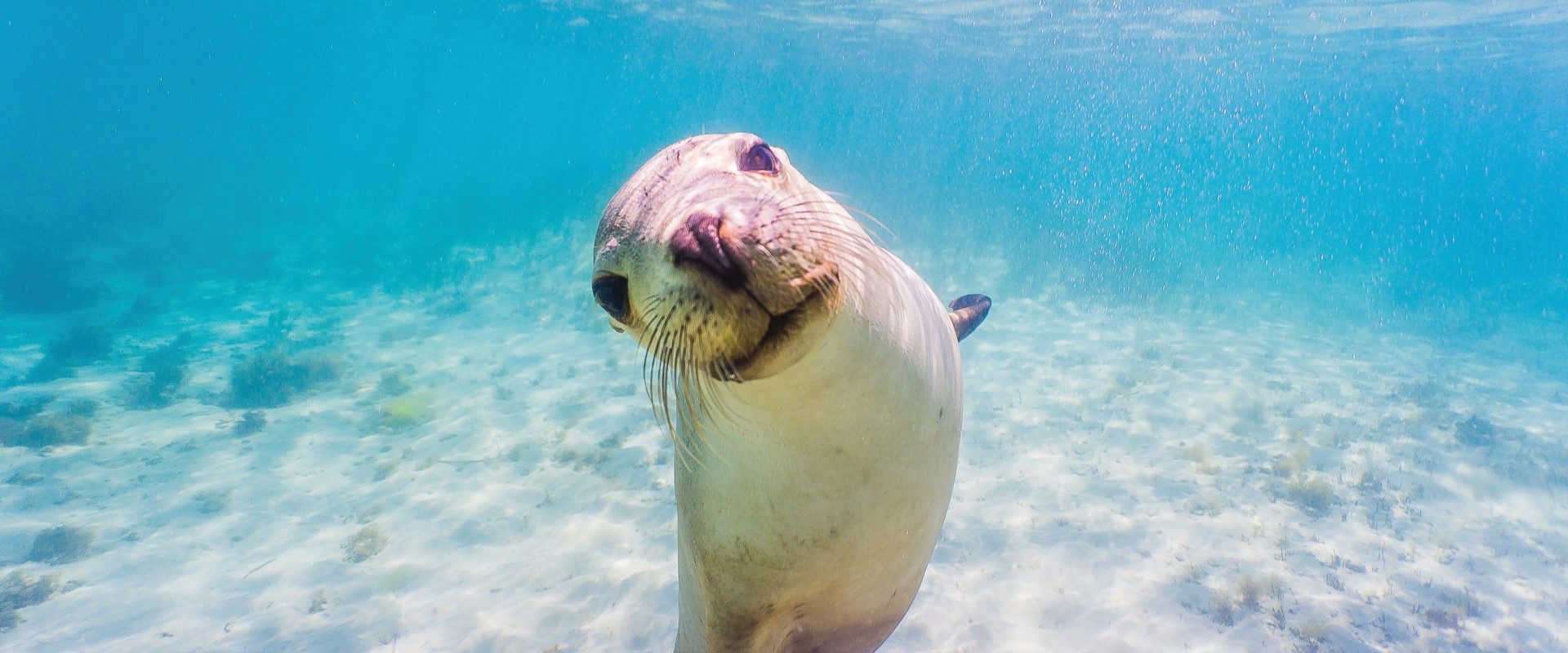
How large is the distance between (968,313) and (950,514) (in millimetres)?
3905

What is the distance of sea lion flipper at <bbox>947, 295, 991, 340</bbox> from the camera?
2469 millimetres

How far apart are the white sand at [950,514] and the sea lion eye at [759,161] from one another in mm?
3727

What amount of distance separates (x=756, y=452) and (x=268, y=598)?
584cm

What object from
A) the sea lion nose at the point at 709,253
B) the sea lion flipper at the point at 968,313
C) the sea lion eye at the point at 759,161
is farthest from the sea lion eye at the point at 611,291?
the sea lion flipper at the point at 968,313

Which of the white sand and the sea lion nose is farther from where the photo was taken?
the white sand

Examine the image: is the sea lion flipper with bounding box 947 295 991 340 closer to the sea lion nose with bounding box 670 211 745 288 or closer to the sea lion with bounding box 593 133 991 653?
the sea lion with bounding box 593 133 991 653

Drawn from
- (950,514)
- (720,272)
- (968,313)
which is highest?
(720,272)

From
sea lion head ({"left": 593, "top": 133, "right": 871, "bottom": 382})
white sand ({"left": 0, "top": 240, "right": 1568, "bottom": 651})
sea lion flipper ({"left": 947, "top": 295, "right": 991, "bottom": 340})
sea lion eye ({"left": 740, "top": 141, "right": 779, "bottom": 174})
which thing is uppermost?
sea lion eye ({"left": 740, "top": 141, "right": 779, "bottom": 174})

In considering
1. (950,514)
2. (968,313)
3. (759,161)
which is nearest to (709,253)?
(759,161)

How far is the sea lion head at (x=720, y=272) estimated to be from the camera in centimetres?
101

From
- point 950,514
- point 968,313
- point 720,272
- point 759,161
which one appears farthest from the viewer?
point 950,514

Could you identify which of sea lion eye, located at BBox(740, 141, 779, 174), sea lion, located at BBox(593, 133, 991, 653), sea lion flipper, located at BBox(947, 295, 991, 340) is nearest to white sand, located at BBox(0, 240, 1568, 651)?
sea lion flipper, located at BBox(947, 295, 991, 340)

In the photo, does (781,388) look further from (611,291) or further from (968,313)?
(968,313)

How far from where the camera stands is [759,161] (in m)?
1.51
